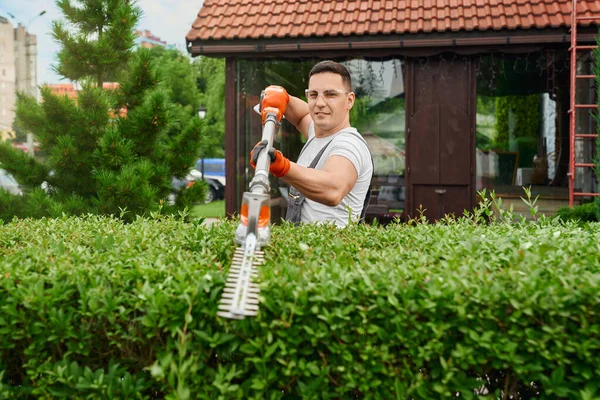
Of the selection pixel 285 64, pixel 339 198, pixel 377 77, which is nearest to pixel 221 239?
pixel 339 198

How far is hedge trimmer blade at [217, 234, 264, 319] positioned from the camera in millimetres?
1860

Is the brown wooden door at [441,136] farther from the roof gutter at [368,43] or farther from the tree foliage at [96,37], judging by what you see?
the tree foliage at [96,37]

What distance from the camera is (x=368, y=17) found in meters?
8.74

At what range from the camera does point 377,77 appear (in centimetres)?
1021

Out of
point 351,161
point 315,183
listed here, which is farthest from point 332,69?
point 315,183

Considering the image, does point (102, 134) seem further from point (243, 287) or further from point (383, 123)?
point (243, 287)

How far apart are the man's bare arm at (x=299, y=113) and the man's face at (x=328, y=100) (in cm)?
63

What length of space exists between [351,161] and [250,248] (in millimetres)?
1518

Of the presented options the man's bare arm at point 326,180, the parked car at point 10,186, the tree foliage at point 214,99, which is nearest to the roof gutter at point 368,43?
the parked car at point 10,186

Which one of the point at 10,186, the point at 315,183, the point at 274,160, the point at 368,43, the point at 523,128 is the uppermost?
the point at 368,43

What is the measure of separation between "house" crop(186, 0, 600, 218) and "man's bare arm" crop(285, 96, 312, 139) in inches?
166

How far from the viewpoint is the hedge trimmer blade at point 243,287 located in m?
1.86

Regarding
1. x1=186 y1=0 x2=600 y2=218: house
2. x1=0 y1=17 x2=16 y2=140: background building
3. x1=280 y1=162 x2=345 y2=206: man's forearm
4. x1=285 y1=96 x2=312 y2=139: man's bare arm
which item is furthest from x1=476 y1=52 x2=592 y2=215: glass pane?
x1=0 y1=17 x2=16 y2=140: background building

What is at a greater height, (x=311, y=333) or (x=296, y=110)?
(x=296, y=110)
